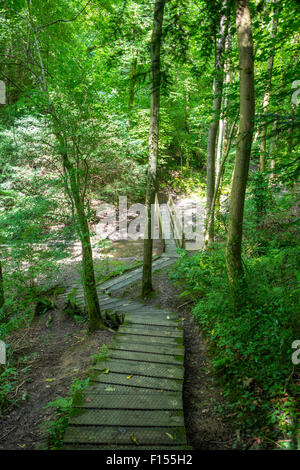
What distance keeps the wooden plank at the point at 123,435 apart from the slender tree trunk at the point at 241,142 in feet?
6.39

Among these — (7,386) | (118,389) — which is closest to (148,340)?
(118,389)

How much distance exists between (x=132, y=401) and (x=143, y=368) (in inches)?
21.7

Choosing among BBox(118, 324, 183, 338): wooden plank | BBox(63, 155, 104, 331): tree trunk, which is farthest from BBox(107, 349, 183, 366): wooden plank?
BBox(63, 155, 104, 331): tree trunk

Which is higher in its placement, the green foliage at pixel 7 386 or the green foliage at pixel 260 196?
the green foliage at pixel 260 196

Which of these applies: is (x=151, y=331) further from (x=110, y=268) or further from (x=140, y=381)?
(x=110, y=268)

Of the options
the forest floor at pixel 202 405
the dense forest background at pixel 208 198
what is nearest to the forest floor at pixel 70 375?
A: the forest floor at pixel 202 405

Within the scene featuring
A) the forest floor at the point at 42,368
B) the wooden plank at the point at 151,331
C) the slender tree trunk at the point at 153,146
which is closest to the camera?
the forest floor at the point at 42,368

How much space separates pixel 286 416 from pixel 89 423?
6.46ft

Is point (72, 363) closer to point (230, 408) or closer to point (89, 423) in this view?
point (89, 423)

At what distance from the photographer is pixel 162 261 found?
335 inches

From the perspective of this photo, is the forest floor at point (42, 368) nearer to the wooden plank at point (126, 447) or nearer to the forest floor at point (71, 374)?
the forest floor at point (71, 374)

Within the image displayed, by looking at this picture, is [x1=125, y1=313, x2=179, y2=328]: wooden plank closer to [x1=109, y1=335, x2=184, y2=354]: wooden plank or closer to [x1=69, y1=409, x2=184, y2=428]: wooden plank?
[x1=109, y1=335, x2=184, y2=354]: wooden plank

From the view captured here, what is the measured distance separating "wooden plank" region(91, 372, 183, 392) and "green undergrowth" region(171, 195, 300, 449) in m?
0.65

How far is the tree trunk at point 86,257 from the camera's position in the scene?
184 inches
